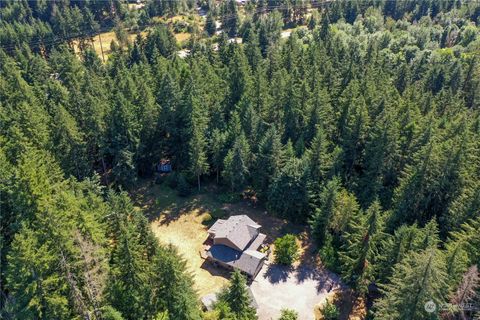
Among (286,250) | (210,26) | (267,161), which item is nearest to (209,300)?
(286,250)

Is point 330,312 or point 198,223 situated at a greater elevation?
point 330,312

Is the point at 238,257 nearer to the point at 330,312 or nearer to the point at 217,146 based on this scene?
the point at 330,312

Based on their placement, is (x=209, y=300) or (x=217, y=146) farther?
(x=217, y=146)

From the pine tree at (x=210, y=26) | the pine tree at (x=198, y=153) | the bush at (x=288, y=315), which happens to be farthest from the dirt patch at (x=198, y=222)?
the pine tree at (x=210, y=26)

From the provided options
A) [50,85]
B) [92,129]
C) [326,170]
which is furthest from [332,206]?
[50,85]

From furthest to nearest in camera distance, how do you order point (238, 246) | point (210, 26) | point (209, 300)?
1. point (210, 26)
2. point (238, 246)
3. point (209, 300)

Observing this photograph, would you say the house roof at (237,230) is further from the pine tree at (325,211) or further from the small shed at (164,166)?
the small shed at (164,166)

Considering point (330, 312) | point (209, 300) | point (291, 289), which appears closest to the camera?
point (330, 312)

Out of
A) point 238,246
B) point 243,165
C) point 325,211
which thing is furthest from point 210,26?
point 238,246

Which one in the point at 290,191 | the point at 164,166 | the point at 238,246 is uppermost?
the point at 290,191
